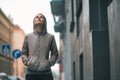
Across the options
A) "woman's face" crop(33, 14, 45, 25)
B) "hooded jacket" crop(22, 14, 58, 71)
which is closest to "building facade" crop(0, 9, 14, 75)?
"hooded jacket" crop(22, 14, 58, 71)

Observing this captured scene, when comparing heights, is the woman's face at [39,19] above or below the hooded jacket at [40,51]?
above

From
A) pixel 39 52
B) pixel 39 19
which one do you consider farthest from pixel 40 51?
pixel 39 19

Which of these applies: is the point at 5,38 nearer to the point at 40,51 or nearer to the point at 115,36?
the point at 40,51

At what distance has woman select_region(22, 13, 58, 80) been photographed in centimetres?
730

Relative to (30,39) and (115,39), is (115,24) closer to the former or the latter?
(115,39)

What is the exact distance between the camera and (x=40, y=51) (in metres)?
7.38

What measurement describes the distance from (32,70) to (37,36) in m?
0.52

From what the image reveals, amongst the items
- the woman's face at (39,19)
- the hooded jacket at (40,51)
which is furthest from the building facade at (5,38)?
the woman's face at (39,19)

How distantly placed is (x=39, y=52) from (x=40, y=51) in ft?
0.07

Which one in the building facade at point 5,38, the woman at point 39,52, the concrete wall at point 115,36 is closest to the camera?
the concrete wall at point 115,36

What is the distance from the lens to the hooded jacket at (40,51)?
7.31m

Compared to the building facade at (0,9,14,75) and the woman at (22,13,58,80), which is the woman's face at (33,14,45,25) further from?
the building facade at (0,9,14,75)

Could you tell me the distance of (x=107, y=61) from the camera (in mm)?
9625

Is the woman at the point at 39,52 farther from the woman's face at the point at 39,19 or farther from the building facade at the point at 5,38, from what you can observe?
the building facade at the point at 5,38
